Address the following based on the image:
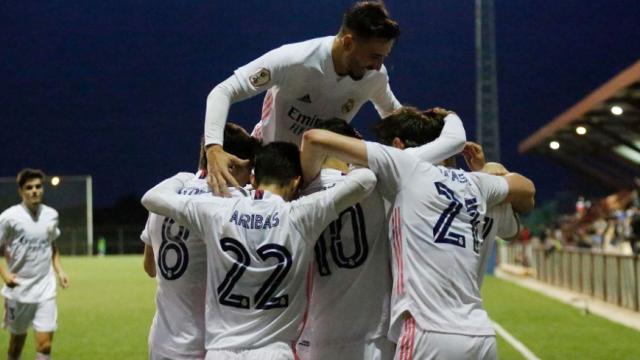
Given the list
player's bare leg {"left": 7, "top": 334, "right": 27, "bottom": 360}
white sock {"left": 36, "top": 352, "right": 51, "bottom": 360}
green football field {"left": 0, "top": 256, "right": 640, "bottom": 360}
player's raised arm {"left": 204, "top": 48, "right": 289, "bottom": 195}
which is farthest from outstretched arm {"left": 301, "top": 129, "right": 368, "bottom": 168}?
green football field {"left": 0, "top": 256, "right": 640, "bottom": 360}

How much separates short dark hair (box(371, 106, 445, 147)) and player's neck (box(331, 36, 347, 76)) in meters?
0.63

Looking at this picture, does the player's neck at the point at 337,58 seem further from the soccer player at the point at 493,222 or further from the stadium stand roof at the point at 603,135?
the stadium stand roof at the point at 603,135

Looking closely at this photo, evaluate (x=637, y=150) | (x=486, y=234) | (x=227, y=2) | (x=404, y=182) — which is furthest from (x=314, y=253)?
(x=227, y=2)

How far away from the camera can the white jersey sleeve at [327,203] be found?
16.9 ft

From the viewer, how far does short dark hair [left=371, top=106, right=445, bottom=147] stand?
5754 mm

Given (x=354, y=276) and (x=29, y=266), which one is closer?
(x=354, y=276)

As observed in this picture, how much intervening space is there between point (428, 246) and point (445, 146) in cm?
64

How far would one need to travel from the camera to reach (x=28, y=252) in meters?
13.3

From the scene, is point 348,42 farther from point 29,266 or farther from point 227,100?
point 29,266

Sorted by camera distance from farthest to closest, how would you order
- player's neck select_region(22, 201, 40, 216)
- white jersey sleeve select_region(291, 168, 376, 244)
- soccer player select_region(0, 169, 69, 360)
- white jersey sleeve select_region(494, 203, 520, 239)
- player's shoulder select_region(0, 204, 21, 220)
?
player's neck select_region(22, 201, 40, 216) → player's shoulder select_region(0, 204, 21, 220) → soccer player select_region(0, 169, 69, 360) → white jersey sleeve select_region(494, 203, 520, 239) → white jersey sleeve select_region(291, 168, 376, 244)

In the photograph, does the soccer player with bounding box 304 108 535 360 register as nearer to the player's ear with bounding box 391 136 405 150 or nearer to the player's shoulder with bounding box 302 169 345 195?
the player's ear with bounding box 391 136 405 150

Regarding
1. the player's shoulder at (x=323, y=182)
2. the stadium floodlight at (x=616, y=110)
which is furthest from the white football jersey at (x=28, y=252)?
the stadium floodlight at (x=616, y=110)

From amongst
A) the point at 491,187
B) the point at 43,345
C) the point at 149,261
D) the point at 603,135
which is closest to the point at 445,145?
the point at 491,187

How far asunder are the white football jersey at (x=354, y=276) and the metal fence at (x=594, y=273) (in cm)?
1659
